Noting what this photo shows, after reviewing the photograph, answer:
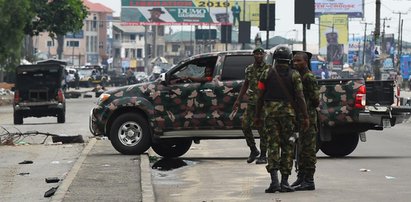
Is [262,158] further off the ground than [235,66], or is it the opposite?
[235,66]

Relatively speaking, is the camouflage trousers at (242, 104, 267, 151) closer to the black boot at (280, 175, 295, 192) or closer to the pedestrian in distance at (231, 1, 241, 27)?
the black boot at (280, 175, 295, 192)

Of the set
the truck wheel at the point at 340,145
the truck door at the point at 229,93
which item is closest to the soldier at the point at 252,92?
the truck door at the point at 229,93

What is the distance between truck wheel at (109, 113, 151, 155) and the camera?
813 inches

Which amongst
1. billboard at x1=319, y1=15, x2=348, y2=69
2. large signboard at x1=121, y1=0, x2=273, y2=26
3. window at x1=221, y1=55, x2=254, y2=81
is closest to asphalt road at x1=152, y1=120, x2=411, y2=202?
window at x1=221, y1=55, x2=254, y2=81

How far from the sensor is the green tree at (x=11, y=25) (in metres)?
60.8

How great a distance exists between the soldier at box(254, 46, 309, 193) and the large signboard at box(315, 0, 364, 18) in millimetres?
115805

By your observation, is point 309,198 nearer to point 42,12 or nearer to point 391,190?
point 391,190

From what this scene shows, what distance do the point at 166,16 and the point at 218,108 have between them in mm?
88298

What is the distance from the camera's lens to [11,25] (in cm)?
6153

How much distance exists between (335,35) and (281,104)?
13735cm

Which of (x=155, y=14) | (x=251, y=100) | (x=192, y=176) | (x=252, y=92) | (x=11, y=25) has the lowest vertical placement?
(x=192, y=176)

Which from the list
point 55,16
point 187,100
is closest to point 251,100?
point 187,100

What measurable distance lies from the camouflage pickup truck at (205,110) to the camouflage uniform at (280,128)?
5.30m

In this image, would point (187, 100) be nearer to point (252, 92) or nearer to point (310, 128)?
point (252, 92)
